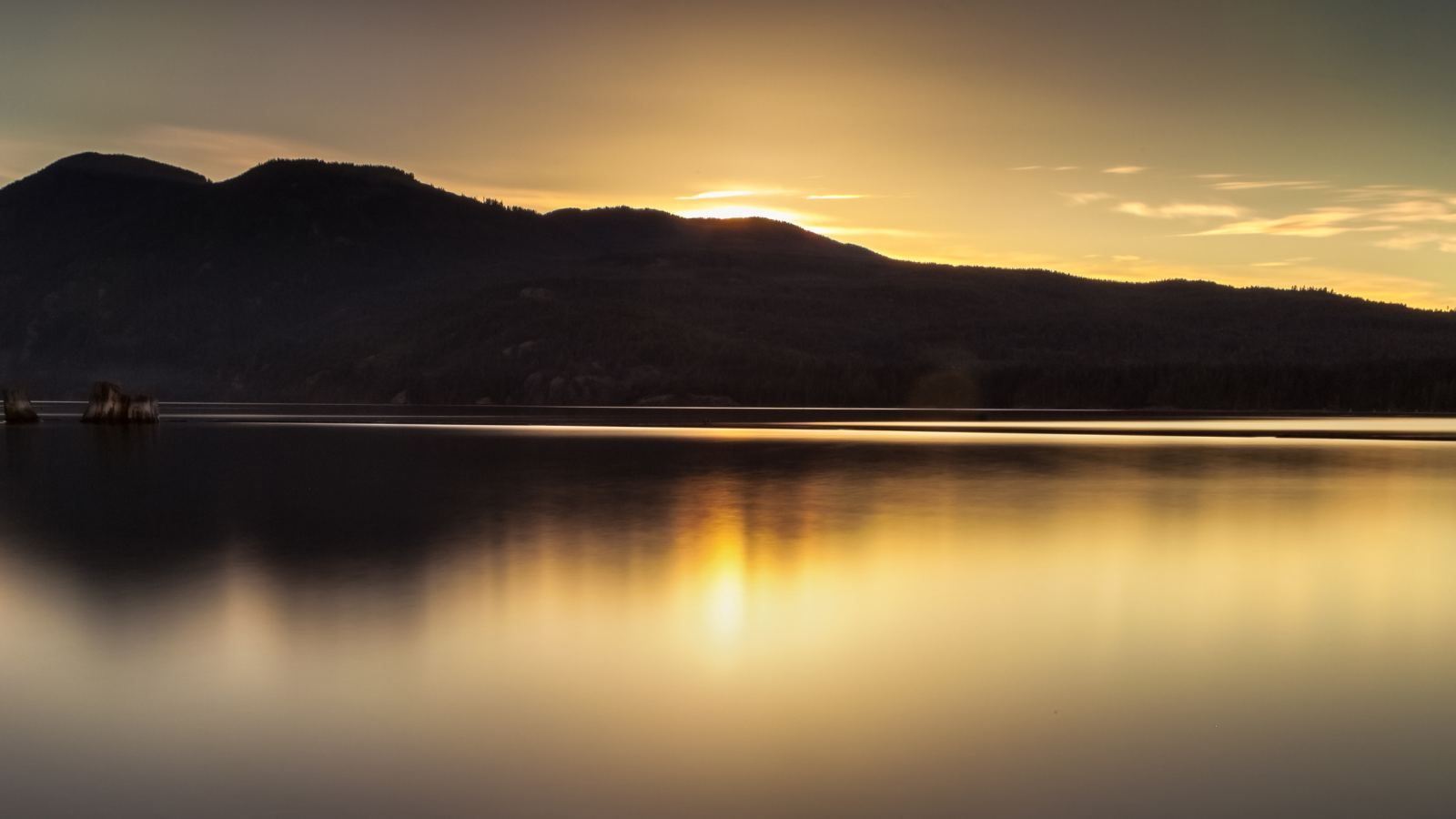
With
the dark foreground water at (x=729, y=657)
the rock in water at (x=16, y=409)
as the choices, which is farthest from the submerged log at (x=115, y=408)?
the dark foreground water at (x=729, y=657)

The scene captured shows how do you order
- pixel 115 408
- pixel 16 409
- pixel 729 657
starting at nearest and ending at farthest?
pixel 729 657 → pixel 16 409 → pixel 115 408

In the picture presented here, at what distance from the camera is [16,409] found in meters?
93.4

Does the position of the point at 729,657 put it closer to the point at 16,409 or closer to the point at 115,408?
the point at 115,408

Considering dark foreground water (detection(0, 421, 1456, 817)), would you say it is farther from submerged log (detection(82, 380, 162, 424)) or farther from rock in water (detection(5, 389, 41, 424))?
submerged log (detection(82, 380, 162, 424))

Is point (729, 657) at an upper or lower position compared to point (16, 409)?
upper

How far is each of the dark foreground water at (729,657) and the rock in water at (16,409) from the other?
65754 millimetres

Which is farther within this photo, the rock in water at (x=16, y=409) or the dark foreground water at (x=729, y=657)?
the rock in water at (x=16, y=409)

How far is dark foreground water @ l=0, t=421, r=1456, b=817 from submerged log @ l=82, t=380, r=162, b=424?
65.9m

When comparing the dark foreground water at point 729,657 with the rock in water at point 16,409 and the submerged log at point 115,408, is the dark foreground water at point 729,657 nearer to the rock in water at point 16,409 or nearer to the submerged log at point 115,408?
the rock in water at point 16,409

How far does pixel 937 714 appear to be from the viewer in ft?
42.0

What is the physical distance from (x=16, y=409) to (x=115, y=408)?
6.38 meters

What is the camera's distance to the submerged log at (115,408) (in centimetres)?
9506

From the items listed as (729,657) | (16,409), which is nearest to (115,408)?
(16,409)

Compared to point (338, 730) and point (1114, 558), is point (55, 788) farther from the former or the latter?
point (1114, 558)
